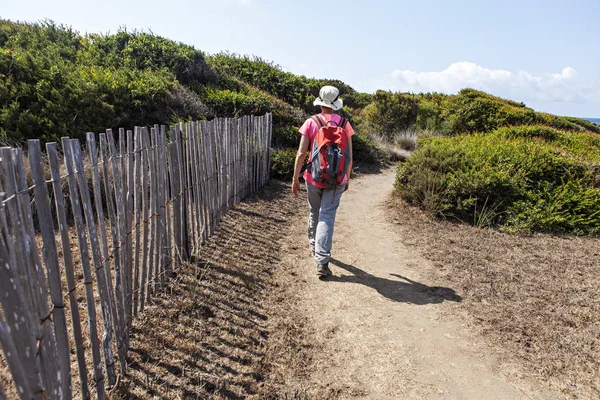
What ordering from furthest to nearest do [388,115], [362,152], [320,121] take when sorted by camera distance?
[388,115], [362,152], [320,121]

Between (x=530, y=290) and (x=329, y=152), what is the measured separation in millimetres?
2534

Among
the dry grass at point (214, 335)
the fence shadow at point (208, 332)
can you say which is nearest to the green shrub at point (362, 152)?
the fence shadow at point (208, 332)

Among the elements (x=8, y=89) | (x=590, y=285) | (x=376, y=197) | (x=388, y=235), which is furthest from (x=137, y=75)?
(x=590, y=285)

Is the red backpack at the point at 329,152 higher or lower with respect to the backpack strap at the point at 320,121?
lower

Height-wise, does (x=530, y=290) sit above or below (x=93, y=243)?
below

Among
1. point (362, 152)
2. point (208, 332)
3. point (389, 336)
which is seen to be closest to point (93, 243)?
point (208, 332)

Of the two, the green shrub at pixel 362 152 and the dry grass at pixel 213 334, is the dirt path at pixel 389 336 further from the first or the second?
the green shrub at pixel 362 152

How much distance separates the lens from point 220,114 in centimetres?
1068

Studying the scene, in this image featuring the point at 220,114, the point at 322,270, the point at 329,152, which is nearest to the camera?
the point at 329,152

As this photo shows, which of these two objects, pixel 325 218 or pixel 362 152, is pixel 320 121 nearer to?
pixel 325 218

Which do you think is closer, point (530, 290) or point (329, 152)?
point (329, 152)

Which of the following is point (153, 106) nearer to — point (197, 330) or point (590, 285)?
point (197, 330)

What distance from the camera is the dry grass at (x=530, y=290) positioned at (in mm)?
3196

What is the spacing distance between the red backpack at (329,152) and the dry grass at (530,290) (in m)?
1.71
